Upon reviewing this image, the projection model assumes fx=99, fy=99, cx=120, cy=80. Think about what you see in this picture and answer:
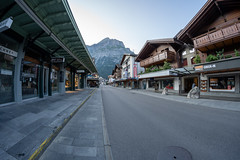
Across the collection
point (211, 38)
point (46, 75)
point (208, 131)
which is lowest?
point (208, 131)

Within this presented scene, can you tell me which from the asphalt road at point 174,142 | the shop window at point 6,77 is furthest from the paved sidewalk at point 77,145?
the shop window at point 6,77

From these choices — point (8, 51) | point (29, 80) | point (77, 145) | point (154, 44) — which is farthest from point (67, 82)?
point (154, 44)

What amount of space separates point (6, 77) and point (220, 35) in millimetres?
19339

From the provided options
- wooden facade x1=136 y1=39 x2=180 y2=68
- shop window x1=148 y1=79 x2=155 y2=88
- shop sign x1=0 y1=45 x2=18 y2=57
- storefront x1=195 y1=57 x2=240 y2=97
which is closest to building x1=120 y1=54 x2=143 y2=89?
shop window x1=148 y1=79 x2=155 y2=88

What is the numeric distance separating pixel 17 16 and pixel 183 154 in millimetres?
8845

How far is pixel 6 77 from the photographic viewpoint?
5.61 metres

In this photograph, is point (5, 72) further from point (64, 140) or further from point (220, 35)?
point (220, 35)

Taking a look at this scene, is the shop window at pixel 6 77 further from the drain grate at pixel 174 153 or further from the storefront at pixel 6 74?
the drain grate at pixel 174 153

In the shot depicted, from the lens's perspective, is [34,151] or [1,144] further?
[1,144]

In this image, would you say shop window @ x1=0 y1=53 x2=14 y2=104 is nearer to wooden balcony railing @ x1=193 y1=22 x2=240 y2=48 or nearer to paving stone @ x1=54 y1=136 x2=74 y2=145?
paving stone @ x1=54 y1=136 x2=74 y2=145

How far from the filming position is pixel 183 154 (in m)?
2.33

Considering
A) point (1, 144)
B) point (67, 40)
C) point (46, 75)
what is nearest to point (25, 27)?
point (67, 40)

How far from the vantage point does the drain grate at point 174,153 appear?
2.22 m

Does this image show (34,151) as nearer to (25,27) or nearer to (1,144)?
(1,144)
